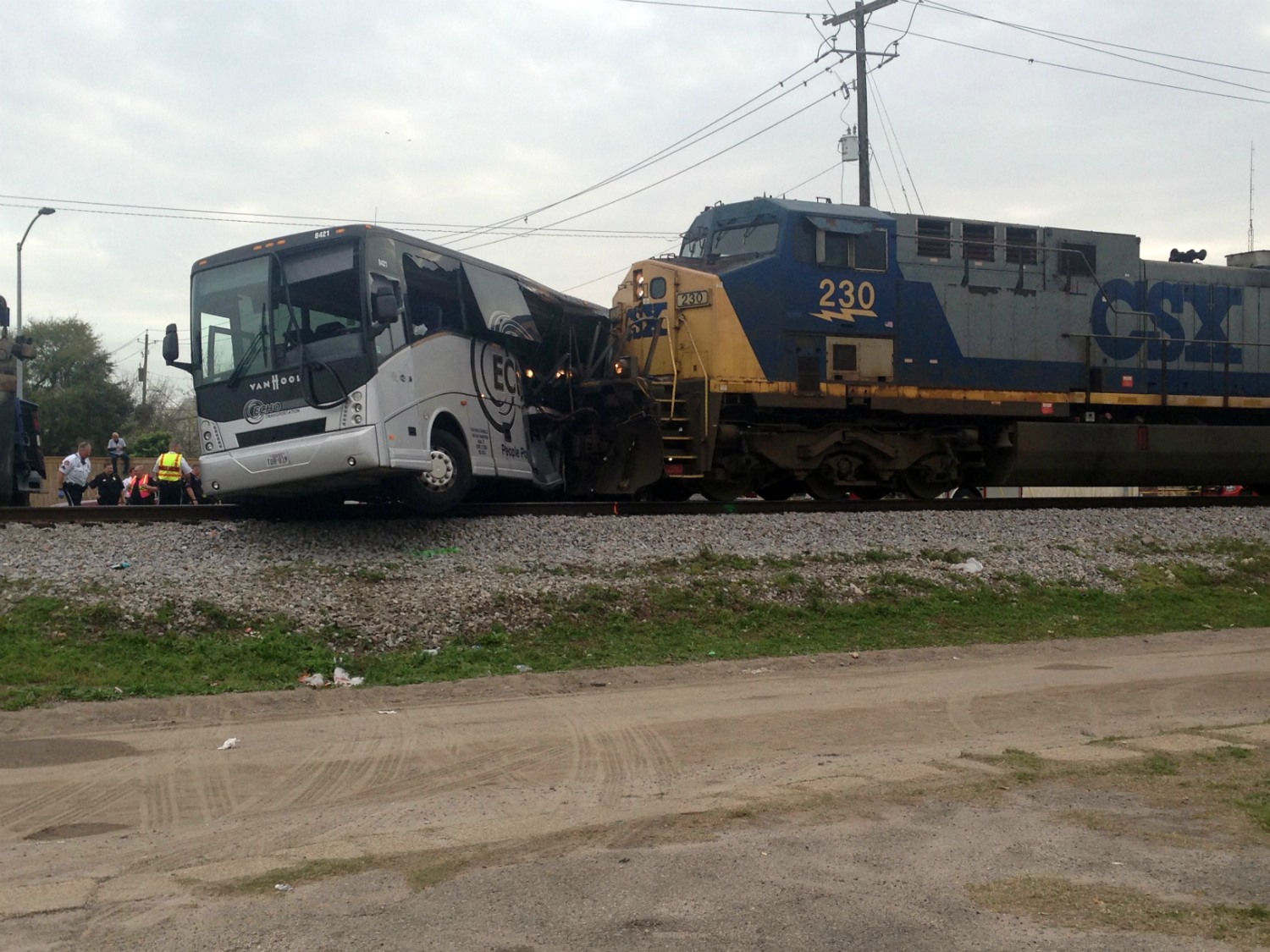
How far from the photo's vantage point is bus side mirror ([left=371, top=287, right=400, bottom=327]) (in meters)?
11.6

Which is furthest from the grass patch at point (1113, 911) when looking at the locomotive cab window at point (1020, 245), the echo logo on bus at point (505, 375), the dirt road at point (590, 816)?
the locomotive cab window at point (1020, 245)

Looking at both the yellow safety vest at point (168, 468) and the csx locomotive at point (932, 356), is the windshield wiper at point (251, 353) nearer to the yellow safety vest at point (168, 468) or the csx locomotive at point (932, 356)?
the csx locomotive at point (932, 356)

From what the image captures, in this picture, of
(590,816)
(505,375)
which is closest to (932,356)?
(505,375)

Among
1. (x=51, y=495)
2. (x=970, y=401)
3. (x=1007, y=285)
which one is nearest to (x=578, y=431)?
(x=970, y=401)

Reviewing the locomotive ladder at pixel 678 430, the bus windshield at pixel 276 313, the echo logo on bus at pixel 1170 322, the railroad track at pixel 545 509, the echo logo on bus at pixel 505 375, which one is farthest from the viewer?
the echo logo on bus at pixel 1170 322

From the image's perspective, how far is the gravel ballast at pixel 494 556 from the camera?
1013 cm

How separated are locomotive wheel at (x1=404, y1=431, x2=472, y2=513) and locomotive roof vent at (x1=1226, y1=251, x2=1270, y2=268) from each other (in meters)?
14.6

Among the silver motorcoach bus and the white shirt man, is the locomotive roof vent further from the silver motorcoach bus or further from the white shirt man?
the white shirt man

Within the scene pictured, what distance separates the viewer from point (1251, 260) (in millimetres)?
20031

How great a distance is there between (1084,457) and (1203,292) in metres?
3.87

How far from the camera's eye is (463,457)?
13.0 m

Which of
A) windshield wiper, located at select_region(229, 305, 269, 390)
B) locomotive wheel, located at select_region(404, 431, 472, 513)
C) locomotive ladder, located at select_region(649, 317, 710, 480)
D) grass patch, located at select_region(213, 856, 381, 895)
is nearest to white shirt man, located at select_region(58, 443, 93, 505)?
windshield wiper, located at select_region(229, 305, 269, 390)

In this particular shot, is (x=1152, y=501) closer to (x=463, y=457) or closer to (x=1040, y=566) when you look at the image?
(x=1040, y=566)

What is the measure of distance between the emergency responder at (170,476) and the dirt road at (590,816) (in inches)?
394
